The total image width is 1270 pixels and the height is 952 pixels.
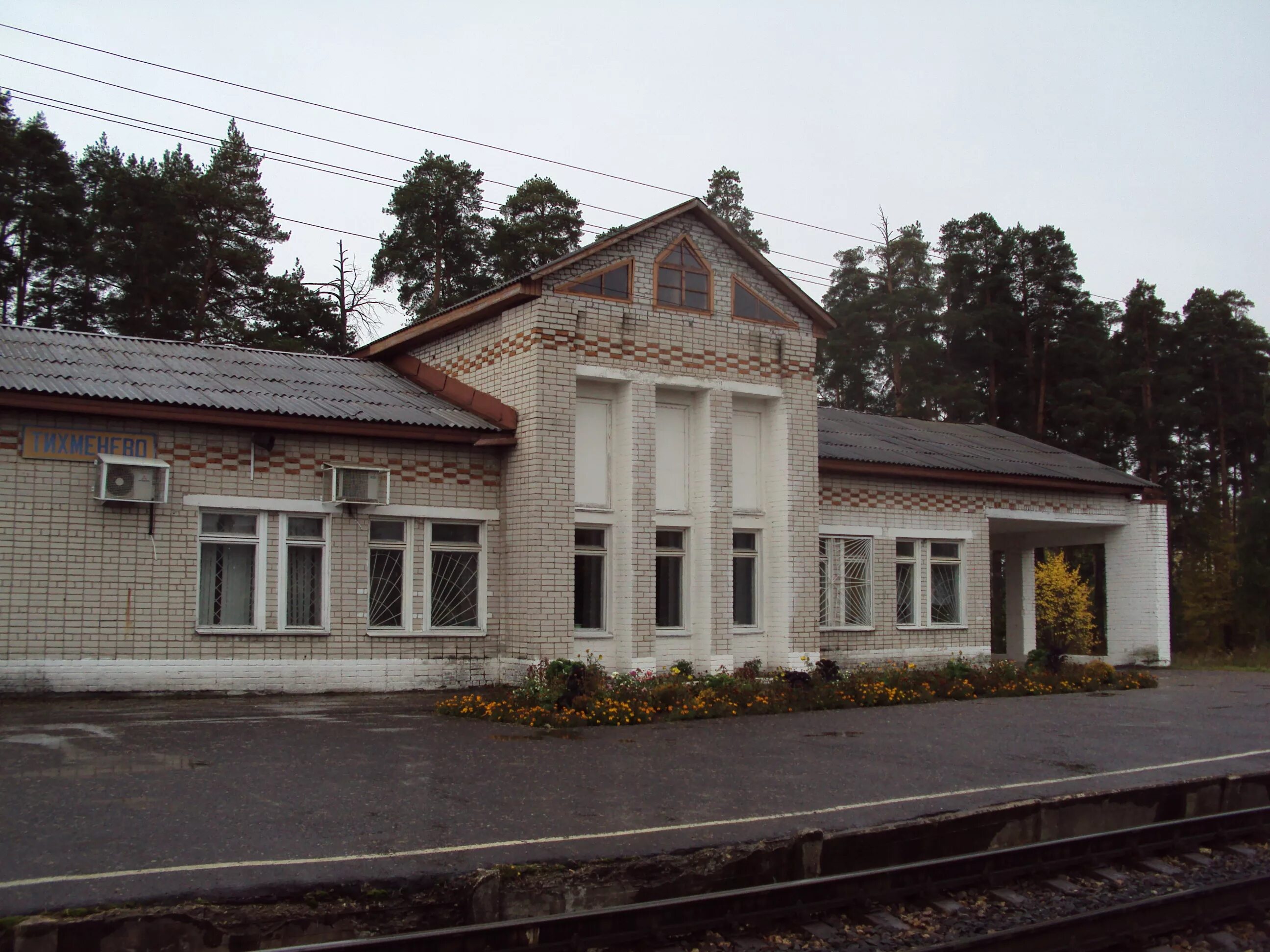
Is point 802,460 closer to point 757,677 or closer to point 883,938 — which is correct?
point 757,677

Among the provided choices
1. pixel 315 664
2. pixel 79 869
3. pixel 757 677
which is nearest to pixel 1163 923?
pixel 79 869

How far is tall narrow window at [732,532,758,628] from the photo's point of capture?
Result: 56.4 ft

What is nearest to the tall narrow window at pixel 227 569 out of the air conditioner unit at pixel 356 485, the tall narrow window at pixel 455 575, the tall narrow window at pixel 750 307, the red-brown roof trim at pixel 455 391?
the air conditioner unit at pixel 356 485

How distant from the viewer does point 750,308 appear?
675 inches

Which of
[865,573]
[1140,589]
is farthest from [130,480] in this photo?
[1140,589]

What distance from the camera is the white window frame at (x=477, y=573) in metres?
15.3

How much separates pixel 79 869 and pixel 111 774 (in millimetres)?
2763

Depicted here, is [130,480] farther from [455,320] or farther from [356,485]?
[455,320]

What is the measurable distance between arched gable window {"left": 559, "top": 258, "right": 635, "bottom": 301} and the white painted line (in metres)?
8.59

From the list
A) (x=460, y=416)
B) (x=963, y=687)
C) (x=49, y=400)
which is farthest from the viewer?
(x=963, y=687)

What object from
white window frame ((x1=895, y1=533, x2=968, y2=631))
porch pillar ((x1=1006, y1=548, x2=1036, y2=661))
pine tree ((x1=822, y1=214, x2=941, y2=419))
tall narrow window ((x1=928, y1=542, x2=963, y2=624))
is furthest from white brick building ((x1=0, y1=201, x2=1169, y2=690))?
pine tree ((x1=822, y1=214, x2=941, y2=419))

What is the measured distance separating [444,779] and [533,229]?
31712 mm

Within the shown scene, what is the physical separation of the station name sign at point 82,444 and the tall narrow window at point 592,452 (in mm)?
5294

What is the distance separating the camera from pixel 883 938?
651 centimetres
